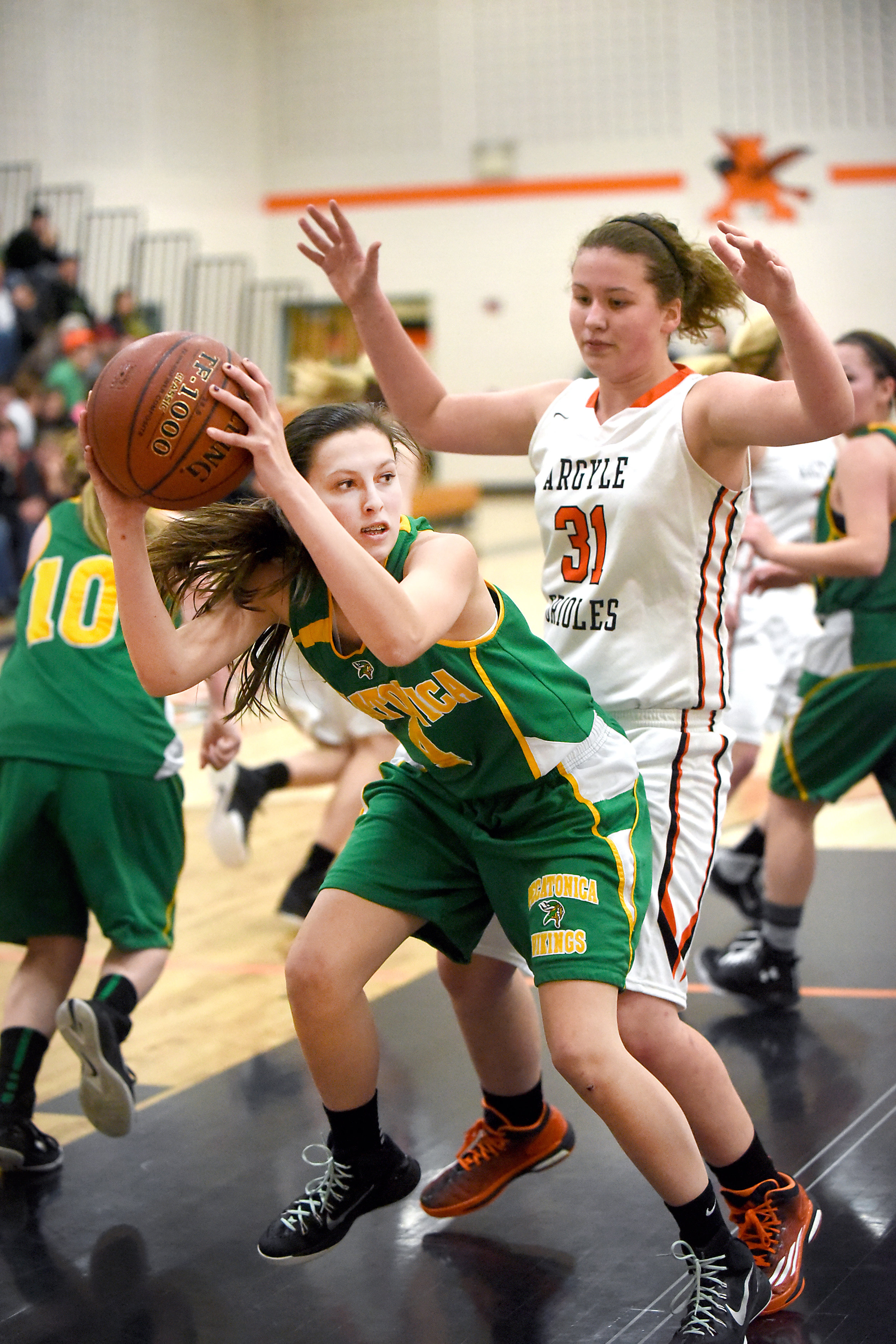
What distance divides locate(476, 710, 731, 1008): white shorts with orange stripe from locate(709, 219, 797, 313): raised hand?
665 mm

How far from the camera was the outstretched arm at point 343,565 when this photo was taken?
187 cm

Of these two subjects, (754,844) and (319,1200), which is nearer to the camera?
(319,1200)

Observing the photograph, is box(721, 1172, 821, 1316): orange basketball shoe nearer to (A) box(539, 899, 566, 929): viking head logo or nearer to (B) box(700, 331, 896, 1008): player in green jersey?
(A) box(539, 899, 566, 929): viking head logo

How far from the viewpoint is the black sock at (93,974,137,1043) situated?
2.81m

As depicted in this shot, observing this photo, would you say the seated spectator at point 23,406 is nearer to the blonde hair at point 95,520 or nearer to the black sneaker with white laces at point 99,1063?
the blonde hair at point 95,520

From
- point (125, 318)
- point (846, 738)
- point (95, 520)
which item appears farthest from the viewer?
point (125, 318)

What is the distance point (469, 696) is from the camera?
2148 millimetres

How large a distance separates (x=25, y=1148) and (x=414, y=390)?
165 cm

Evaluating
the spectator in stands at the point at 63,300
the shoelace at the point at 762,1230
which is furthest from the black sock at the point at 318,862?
the spectator in stands at the point at 63,300

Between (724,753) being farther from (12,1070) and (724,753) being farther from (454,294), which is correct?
(454,294)

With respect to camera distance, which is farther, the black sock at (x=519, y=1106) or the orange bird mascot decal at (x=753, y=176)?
the orange bird mascot decal at (x=753, y=176)

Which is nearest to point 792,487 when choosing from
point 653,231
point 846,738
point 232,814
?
point 846,738

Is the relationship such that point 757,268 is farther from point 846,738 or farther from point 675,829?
point 846,738

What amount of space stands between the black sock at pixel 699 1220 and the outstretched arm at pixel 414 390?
53.5 inches
